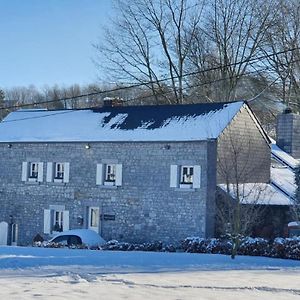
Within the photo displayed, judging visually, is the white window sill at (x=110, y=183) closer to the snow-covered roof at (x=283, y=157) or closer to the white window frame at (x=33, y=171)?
the white window frame at (x=33, y=171)

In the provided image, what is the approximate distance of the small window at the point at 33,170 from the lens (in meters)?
32.8

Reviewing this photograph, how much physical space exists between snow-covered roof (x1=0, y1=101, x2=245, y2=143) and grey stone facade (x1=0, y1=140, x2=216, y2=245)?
38cm

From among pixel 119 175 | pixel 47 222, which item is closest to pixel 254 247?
pixel 119 175

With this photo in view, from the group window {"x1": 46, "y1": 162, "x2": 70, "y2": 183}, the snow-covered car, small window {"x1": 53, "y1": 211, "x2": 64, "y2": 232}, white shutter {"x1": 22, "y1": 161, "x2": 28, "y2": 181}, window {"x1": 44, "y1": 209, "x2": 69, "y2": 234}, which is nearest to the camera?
the snow-covered car

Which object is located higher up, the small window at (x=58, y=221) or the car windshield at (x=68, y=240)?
the small window at (x=58, y=221)

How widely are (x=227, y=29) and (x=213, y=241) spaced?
71.9 ft

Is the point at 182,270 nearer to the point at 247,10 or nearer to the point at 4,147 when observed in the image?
the point at 4,147

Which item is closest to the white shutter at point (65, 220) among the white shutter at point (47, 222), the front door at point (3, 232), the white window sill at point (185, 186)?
the white shutter at point (47, 222)

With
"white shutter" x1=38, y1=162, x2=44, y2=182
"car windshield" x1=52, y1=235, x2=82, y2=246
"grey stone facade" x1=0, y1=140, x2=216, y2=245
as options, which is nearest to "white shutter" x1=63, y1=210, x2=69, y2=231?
"grey stone facade" x1=0, y1=140, x2=216, y2=245

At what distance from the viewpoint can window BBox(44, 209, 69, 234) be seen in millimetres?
31688

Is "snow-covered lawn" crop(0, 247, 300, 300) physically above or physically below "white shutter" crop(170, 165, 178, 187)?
below

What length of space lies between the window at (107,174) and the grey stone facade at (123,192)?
258 millimetres

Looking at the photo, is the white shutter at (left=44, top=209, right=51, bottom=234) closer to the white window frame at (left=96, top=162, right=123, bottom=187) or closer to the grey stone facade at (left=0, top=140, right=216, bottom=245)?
the grey stone facade at (left=0, top=140, right=216, bottom=245)

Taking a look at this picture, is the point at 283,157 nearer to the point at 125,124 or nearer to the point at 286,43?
the point at 125,124
